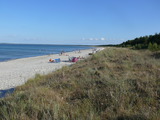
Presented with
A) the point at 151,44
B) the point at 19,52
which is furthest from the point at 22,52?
the point at 151,44

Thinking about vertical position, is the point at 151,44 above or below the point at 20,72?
above

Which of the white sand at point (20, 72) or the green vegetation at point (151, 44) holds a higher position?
the green vegetation at point (151, 44)

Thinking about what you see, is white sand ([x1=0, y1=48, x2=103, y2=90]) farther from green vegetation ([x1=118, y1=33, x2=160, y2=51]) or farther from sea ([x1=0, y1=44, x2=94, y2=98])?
green vegetation ([x1=118, y1=33, x2=160, y2=51])

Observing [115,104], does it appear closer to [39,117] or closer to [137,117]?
[137,117]

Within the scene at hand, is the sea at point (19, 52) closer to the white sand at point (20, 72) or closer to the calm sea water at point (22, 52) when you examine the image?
the calm sea water at point (22, 52)

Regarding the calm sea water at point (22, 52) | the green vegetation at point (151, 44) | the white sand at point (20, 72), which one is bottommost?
the calm sea water at point (22, 52)

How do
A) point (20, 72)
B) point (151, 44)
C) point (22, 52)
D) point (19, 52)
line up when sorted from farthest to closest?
point (22, 52), point (19, 52), point (151, 44), point (20, 72)

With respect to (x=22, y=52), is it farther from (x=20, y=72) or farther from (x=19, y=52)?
(x=20, y=72)

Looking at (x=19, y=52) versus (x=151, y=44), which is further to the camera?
(x=19, y=52)

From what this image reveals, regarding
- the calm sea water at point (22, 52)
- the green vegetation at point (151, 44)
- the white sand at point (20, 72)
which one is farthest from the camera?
the calm sea water at point (22, 52)

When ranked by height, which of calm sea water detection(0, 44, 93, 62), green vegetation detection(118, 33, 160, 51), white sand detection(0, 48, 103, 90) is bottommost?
calm sea water detection(0, 44, 93, 62)

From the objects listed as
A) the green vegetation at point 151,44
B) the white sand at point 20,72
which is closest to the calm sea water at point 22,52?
the white sand at point 20,72

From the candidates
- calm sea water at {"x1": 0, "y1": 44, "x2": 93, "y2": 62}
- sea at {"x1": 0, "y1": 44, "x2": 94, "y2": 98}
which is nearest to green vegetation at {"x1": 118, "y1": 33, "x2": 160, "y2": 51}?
sea at {"x1": 0, "y1": 44, "x2": 94, "y2": 98}

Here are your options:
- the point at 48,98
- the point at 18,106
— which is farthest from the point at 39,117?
the point at 48,98
